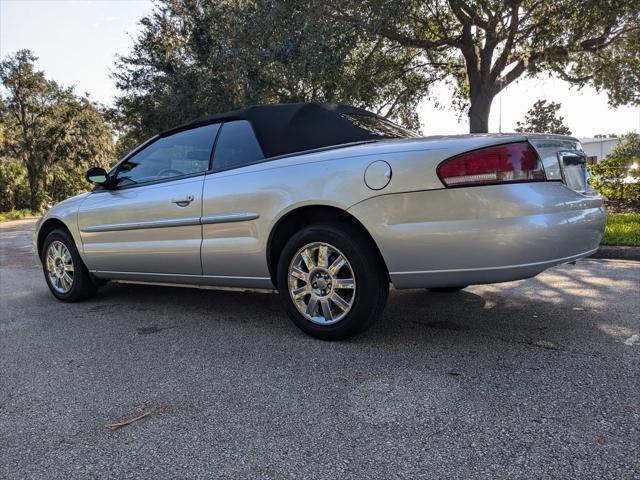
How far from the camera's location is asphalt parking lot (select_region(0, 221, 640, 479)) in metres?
2.01

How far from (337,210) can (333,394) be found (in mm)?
1211

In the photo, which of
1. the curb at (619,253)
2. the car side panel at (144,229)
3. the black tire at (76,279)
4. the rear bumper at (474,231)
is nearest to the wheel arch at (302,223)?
the rear bumper at (474,231)

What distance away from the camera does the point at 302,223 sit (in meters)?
3.56

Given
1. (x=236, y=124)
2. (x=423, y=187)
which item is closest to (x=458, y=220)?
(x=423, y=187)

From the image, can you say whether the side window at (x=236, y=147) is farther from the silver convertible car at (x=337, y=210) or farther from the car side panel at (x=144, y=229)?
the car side panel at (x=144, y=229)

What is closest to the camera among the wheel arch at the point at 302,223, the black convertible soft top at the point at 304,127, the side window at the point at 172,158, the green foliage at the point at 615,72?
the wheel arch at the point at 302,223

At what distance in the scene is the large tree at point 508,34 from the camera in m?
10.7

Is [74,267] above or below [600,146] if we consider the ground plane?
below

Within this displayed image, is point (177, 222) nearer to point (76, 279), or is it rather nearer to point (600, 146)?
point (76, 279)

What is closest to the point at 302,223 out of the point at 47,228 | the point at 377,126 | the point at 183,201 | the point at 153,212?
the point at 183,201

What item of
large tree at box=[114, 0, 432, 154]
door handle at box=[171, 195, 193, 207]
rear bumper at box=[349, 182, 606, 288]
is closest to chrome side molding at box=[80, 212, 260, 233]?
door handle at box=[171, 195, 193, 207]

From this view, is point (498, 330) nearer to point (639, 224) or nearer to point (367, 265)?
point (367, 265)

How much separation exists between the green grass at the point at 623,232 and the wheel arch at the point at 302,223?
5046 mm

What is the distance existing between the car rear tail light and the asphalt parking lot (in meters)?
1.02
